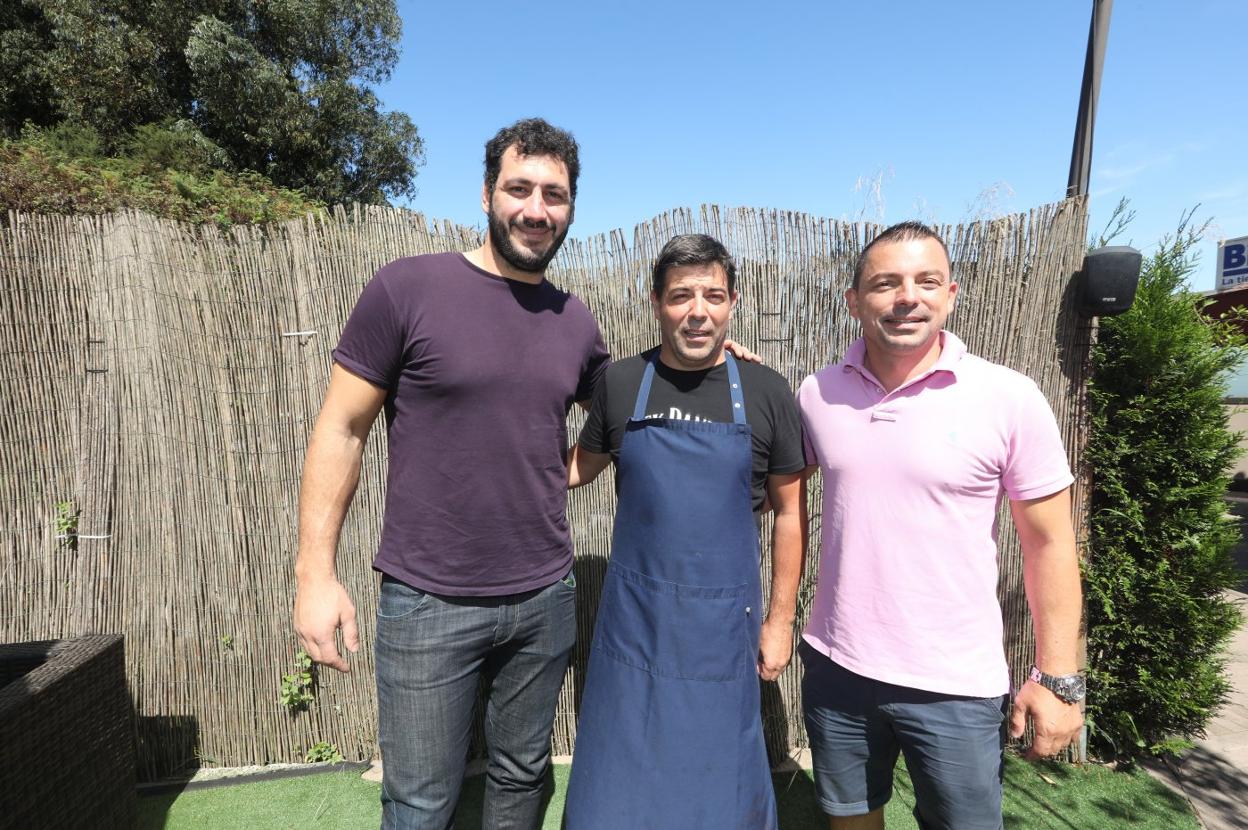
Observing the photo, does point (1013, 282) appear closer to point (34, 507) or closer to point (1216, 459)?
point (1216, 459)

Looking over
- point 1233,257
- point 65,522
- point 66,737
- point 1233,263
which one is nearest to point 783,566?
point 66,737

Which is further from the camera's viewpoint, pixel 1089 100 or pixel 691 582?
pixel 1089 100

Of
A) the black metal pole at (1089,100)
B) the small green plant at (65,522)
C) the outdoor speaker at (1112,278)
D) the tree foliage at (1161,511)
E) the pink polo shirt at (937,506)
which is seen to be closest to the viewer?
the pink polo shirt at (937,506)

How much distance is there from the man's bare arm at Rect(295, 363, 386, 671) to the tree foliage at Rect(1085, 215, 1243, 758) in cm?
322

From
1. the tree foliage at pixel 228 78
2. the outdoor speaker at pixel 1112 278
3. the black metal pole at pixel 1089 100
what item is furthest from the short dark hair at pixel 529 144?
the tree foliage at pixel 228 78

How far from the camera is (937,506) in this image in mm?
1593

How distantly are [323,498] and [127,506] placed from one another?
2.03 m

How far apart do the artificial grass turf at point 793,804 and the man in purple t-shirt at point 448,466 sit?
126 cm

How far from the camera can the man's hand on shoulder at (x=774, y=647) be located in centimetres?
183

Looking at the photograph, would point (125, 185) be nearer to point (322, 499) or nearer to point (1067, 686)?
point (322, 499)

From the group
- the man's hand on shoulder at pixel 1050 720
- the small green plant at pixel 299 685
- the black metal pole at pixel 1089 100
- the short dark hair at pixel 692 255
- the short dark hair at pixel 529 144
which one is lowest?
the small green plant at pixel 299 685

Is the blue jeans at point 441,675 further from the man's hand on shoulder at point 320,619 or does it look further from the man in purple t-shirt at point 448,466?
the man's hand on shoulder at point 320,619

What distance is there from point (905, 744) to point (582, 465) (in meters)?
1.29

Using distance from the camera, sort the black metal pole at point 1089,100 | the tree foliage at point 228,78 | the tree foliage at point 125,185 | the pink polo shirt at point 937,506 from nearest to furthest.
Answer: the pink polo shirt at point 937,506
the black metal pole at point 1089,100
the tree foliage at point 125,185
the tree foliage at point 228,78
